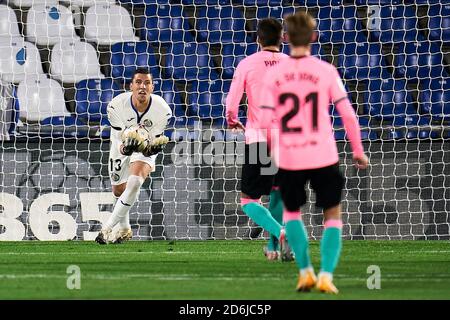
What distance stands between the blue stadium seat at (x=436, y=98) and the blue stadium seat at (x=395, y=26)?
0.65 meters

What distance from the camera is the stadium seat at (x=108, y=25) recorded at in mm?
13195

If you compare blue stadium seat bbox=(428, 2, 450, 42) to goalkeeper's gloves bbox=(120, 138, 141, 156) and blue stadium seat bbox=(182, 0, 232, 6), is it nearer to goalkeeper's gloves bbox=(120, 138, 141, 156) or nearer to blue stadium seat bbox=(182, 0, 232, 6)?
blue stadium seat bbox=(182, 0, 232, 6)

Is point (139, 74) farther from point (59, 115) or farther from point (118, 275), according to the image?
point (118, 275)

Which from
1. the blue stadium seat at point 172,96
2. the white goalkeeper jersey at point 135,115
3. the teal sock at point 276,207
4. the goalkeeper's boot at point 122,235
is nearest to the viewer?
the teal sock at point 276,207

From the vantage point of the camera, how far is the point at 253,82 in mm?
8125

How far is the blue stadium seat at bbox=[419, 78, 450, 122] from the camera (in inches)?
493

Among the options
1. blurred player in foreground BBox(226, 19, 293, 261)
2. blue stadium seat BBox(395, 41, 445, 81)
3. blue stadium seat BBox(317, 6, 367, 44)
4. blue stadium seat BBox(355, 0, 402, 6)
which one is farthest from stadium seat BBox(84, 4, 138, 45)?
blurred player in foreground BBox(226, 19, 293, 261)

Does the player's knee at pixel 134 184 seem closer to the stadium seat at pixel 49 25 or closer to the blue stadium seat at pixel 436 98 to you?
the stadium seat at pixel 49 25

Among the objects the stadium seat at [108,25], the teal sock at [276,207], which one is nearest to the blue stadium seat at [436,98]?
the stadium seat at [108,25]

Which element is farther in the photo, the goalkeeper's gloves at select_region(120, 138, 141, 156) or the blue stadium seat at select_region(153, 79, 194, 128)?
the blue stadium seat at select_region(153, 79, 194, 128)

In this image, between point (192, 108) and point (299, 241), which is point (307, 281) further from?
point (192, 108)

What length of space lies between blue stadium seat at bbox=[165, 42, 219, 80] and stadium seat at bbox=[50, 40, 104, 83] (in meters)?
0.87

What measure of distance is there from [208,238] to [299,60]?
566cm

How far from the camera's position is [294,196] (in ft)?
18.9
